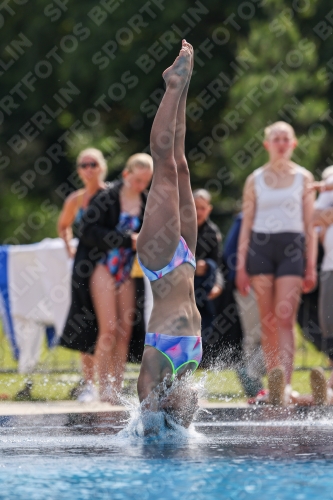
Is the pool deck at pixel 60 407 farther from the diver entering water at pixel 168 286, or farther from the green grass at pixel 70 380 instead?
the diver entering water at pixel 168 286

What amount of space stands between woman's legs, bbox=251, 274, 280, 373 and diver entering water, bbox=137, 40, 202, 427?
2.49 m

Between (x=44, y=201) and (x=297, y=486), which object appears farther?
(x=44, y=201)

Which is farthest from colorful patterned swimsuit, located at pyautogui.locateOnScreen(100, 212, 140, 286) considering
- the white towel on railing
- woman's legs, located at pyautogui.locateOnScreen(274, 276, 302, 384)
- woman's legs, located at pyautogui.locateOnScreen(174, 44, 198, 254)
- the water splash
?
the water splash

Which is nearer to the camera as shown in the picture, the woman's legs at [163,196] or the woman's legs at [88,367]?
the woman's legs at [163,196]

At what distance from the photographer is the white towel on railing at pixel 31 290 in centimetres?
905

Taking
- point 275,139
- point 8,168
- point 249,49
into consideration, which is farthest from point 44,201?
point 275,139

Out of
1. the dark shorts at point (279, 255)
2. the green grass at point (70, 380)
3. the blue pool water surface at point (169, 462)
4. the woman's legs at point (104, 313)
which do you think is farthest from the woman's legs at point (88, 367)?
the blue pool water surface at point (169, 462)

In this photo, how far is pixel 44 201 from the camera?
76.4 feet

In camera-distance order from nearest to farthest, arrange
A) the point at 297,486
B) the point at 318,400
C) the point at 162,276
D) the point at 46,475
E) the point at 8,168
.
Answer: the point at 297,486, the point at 46,475, the point at 162,276, the point at 318,400, the point at 8,168

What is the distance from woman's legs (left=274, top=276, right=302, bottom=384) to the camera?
7.28 meters

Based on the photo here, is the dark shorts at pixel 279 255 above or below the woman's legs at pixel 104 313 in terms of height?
above

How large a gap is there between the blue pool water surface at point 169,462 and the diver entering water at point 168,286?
0.73ft

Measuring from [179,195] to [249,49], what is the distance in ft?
41.4

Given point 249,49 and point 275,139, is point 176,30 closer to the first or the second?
point 249,49
